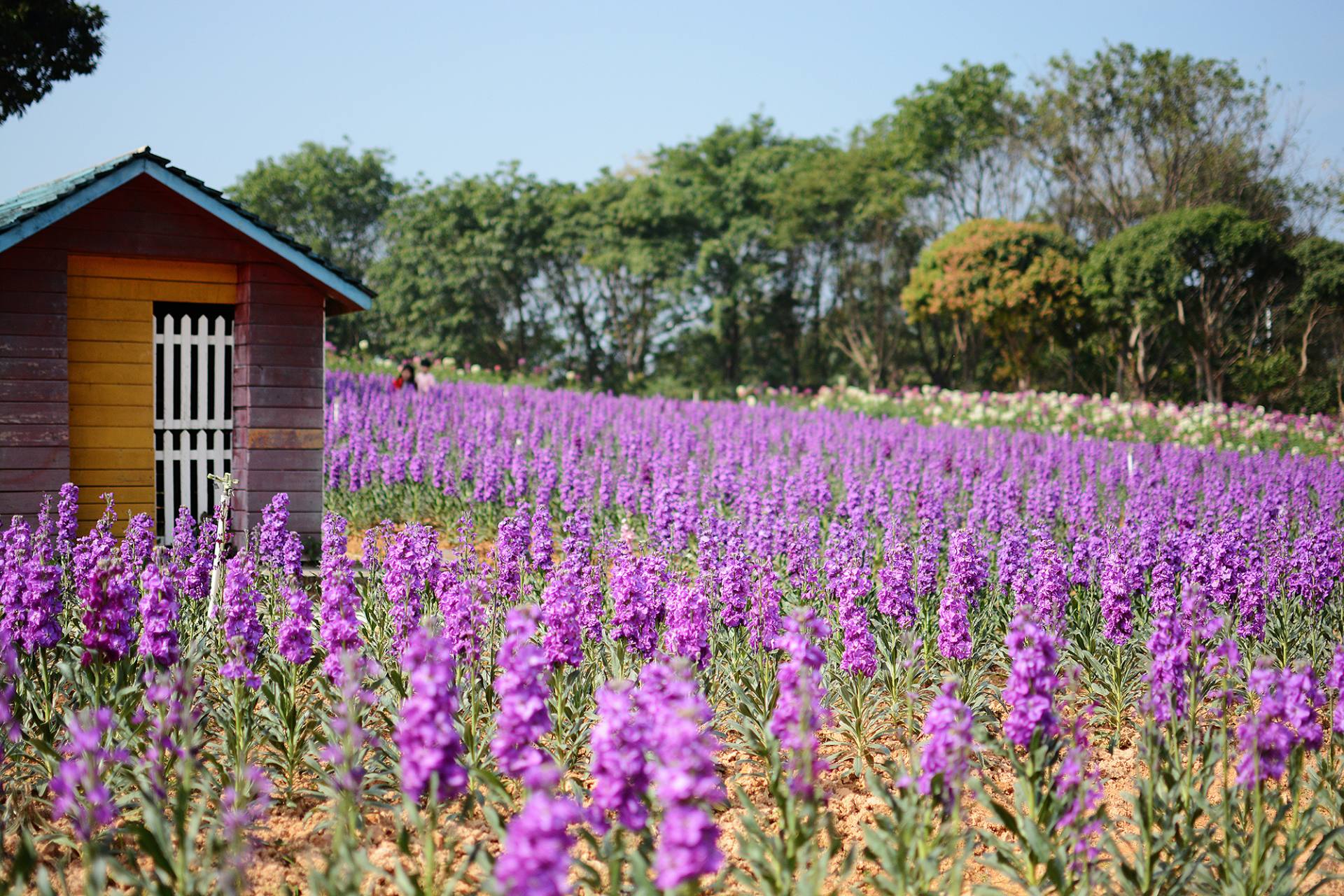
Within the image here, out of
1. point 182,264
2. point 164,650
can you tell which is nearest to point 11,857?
point 164,650

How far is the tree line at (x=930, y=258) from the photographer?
90.8 feet

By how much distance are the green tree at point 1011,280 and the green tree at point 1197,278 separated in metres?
0.95

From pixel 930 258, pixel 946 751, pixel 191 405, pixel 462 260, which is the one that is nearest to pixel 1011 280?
pixel 930 258

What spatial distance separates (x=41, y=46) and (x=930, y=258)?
22.8m

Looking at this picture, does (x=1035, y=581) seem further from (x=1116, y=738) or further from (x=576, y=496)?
(x=576, y=496)

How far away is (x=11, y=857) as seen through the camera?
3598 millimetres

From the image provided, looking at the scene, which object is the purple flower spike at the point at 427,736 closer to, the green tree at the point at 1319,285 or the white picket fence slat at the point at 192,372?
the white picket fence slat at the point at 192,372

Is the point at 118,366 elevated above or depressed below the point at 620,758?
above

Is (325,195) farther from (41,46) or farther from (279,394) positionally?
(279,394)

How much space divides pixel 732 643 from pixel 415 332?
110ft

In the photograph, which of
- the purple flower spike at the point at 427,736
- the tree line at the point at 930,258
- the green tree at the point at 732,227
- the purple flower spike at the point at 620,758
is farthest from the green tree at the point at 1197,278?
the purple flower spike at the point at 427,736

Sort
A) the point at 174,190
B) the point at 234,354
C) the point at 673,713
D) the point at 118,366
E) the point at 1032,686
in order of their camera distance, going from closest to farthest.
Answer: the point at 673,713, the point at 1032,686, the point at 174,190, the point at 118,366, the point at 234,354

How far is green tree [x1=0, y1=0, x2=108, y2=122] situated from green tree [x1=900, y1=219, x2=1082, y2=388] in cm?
2152

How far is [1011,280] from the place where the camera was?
27.9 meters
